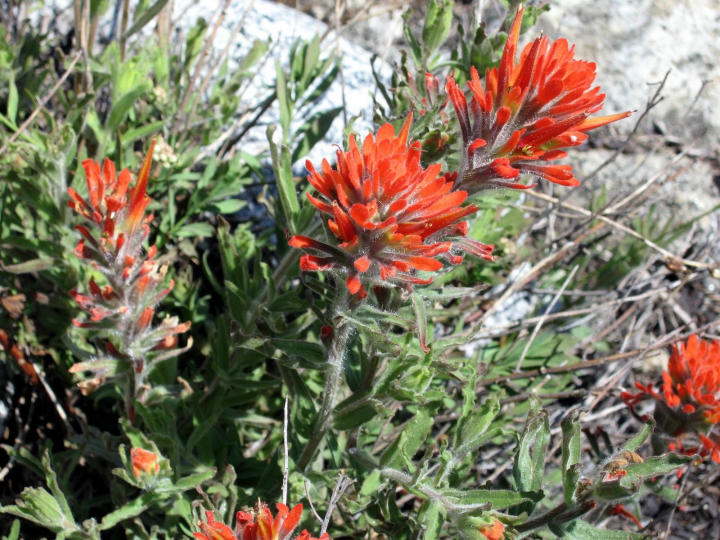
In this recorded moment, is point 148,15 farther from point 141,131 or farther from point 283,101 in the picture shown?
point 283,101

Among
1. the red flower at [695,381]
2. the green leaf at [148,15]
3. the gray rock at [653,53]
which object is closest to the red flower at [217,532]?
the red flower at [695,381]

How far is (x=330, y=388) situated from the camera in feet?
6.66

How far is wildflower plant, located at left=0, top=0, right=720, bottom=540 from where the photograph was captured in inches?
64.4

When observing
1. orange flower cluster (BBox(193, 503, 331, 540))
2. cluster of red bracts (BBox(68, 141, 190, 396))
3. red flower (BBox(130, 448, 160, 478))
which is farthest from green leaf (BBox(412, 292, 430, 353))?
red flower (BBox(130, 448, 160, 478))

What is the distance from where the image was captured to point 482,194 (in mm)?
1807

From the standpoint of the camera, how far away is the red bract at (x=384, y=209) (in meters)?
1.47

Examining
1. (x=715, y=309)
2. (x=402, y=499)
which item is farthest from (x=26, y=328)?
(x=715, y=309)

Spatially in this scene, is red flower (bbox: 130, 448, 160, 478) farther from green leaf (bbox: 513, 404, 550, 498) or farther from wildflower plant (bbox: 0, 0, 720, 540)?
green leaf (bbox: 513, 404, 550, 498)

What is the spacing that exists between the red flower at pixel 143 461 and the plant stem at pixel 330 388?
0.50 m

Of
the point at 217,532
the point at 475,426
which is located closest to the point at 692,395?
the point at 475,426

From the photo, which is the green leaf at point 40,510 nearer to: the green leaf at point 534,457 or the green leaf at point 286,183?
the green leaf at point 286,183

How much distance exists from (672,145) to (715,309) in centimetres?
111

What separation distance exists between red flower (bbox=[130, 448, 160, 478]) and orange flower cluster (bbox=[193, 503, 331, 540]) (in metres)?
0.41

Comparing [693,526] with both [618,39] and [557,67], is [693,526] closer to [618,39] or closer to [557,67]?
[557,67]
